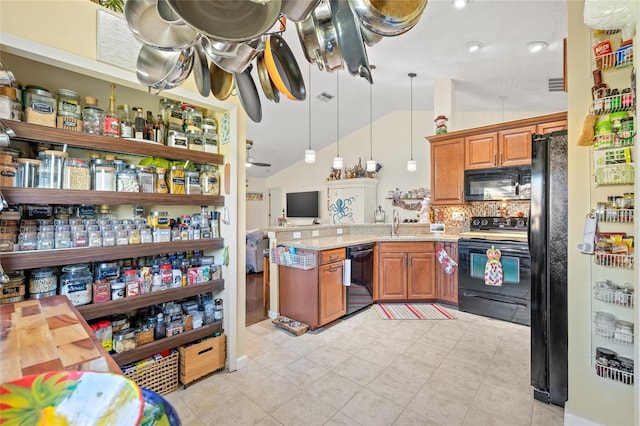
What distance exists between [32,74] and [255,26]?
5.71ft

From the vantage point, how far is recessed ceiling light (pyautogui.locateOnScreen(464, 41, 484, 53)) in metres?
3.07

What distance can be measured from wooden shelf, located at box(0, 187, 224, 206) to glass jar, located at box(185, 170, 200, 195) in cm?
7

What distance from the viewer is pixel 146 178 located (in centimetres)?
186

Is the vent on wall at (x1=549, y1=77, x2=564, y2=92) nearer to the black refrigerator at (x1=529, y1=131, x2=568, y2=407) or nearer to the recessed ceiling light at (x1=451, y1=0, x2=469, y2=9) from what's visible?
the recessed ceiling light at (x1=451, y1=0, x2=469, y2=9)

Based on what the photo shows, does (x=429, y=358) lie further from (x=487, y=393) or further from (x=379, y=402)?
(x=379, y=402)

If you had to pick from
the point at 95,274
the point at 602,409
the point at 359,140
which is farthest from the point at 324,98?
the point at 602,409

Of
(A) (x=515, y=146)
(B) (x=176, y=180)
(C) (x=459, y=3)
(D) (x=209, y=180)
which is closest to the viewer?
(B) (x=176, y=180)

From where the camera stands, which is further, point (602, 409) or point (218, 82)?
point (602, 409)

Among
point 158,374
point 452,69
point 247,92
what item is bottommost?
point 158,374

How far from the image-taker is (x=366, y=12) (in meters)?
0.79

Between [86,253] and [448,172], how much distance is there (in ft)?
13.0

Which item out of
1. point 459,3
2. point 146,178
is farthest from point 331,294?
point 459,3

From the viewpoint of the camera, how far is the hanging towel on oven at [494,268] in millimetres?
3146

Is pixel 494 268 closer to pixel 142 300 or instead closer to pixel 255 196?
pixel 142 300
